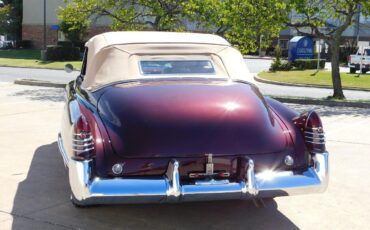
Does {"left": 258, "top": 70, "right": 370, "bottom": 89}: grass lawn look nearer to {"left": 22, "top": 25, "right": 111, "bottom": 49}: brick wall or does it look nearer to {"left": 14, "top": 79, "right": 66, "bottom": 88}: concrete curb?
{"left": 14, "top": 79, "right": 66, "bottom": 88}: concrete curb

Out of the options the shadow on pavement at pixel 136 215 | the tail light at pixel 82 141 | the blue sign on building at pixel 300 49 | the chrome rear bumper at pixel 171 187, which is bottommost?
the shadow on pavement at pixel 136 215

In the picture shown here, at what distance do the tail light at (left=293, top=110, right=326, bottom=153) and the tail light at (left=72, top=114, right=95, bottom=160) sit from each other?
1.80 meters

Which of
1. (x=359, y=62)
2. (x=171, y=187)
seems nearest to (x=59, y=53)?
(x=359, y=62)

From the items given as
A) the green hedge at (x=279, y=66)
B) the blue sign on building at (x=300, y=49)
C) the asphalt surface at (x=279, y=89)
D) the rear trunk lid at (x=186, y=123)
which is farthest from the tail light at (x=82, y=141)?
the blue sign on building at (x=300, y=49)

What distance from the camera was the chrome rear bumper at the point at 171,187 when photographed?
3.92 meters

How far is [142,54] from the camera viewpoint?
5.34m

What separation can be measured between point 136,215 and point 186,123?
105 centimetres

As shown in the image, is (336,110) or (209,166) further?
(336,110)

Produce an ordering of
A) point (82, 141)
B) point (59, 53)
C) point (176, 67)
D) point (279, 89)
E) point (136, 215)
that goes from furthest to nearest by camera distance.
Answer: point (59, 53) < point (279, 89) < point (176, 67) < point (136, 215) < point (82, 141)

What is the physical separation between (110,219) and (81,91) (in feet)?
4.72

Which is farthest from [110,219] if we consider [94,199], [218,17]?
[218,17]

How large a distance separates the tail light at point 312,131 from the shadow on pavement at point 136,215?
0.71 m

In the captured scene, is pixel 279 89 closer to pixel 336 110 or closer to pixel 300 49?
pixel 336 110

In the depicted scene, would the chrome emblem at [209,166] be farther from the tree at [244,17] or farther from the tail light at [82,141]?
the tree at [244,17]
